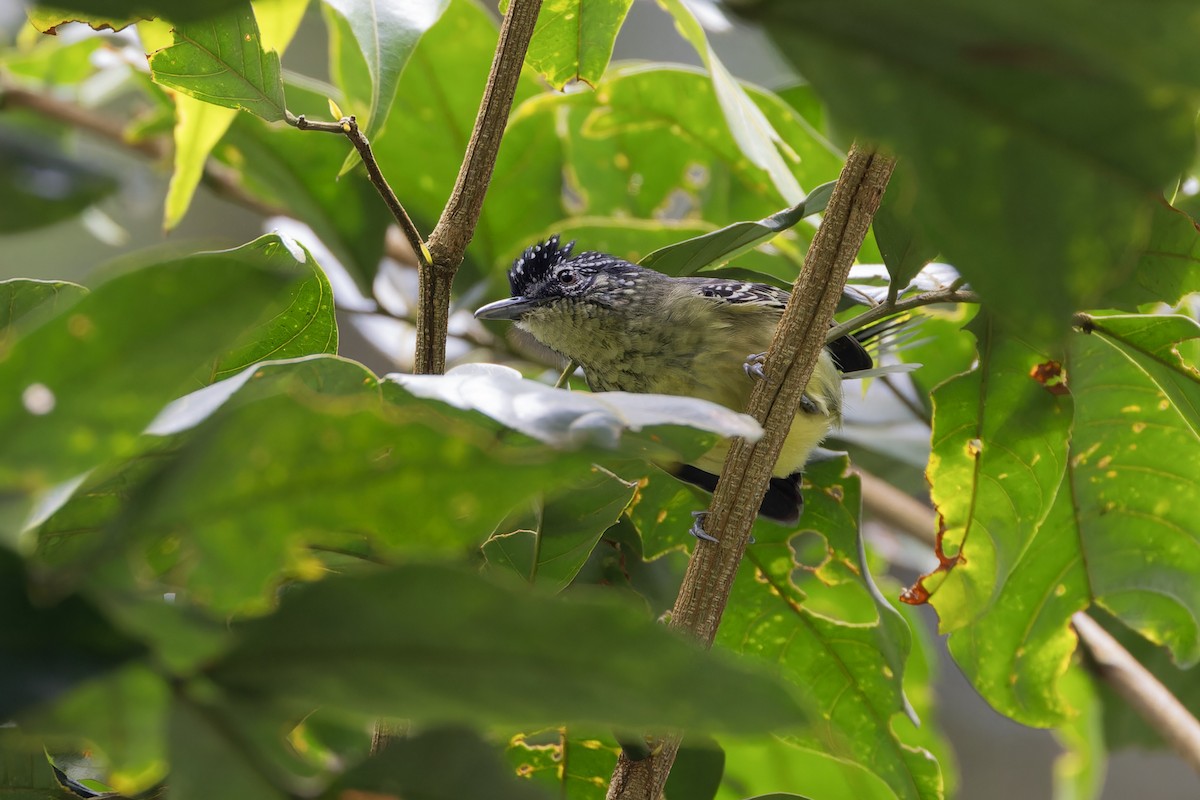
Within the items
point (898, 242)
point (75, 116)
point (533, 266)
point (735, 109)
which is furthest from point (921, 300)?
point (75, 116)

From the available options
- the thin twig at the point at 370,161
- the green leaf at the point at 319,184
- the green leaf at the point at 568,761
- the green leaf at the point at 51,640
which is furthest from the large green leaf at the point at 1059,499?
the green leaf at the point at 51,640

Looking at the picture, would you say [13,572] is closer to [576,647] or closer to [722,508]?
[576,647]

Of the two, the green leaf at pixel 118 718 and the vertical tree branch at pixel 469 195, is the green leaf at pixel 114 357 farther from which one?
the vertical tree branch at pixel 469 195

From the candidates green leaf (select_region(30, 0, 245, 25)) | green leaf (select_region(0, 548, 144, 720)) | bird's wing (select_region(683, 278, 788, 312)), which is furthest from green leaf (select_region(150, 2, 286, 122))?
bird's wing (select_region(683, 278, 788, 312))

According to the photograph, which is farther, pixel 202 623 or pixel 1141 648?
pixel 1141 648

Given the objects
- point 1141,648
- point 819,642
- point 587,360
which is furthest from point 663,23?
point 819,642

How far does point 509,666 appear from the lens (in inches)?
19.6

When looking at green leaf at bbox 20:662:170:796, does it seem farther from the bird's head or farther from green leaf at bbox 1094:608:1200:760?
green leaf at bbox 1094:608:1200:760

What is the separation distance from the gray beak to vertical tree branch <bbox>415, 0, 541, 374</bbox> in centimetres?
86

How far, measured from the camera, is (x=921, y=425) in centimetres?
208

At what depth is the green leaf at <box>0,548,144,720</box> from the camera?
500mm

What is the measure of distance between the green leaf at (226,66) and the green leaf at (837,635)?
32.8 inches

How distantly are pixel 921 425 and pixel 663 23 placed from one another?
3.93 metres

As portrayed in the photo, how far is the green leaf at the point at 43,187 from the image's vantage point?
166cm
